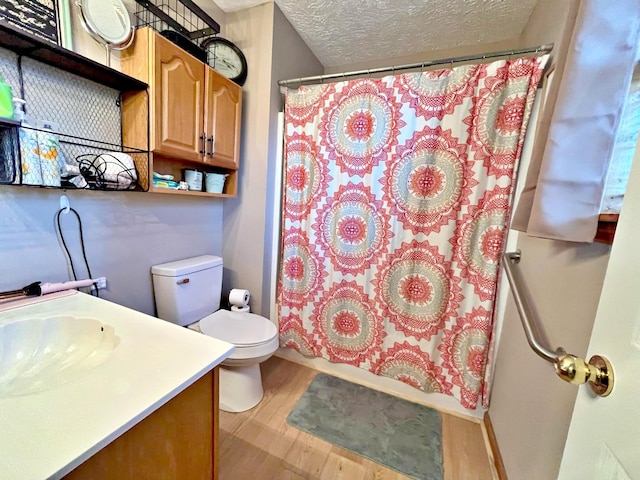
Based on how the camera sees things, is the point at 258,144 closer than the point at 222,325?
No

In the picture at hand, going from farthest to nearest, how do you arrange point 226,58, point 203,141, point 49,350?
point 226,58, point 203,141, point 49,350

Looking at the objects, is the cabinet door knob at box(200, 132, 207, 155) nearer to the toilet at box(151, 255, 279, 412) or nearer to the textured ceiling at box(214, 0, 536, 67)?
the toilet at box(151, 255, 279, 412)

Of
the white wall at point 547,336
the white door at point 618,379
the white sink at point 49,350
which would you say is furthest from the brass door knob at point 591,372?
the white sink at point 49,350

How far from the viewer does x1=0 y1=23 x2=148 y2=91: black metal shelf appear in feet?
2.71

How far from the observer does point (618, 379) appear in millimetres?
366

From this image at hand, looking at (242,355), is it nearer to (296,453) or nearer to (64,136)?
(296,453)

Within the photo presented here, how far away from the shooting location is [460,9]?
1.53m

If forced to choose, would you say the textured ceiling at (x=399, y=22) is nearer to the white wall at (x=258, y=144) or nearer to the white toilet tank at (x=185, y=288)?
the white wall at (x=258, y=144)

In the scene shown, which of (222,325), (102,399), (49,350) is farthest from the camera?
(222,325)

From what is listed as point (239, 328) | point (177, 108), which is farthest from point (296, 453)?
point (177, 108)

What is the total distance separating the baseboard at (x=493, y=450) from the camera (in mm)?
1179

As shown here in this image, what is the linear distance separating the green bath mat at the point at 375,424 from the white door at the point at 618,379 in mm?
1037

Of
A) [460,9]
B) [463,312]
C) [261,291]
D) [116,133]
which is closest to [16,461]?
[116,133]

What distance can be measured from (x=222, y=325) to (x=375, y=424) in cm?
101
